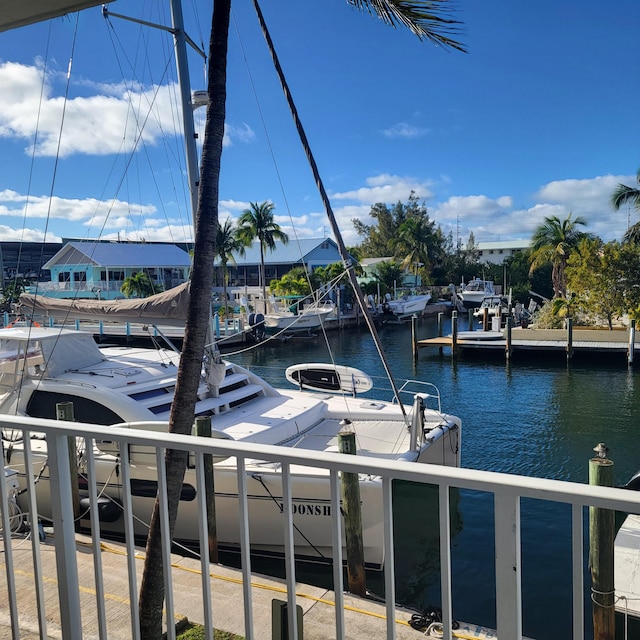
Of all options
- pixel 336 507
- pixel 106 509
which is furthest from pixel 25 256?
pixel 336 507

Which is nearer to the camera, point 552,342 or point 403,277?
point 552,342

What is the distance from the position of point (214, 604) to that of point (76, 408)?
201 inches

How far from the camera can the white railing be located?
1.52 metres

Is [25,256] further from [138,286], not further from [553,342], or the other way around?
[553,342]

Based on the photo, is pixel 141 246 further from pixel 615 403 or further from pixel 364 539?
pixel 364 539

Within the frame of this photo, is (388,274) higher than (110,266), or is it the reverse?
(110,266)

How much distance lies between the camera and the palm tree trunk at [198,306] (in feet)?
10.8

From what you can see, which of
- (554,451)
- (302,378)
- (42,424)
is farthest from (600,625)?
(554,451)

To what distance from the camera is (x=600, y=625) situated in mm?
5766

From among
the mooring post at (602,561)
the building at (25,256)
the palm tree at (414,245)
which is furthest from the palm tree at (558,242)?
the building at (25,256)

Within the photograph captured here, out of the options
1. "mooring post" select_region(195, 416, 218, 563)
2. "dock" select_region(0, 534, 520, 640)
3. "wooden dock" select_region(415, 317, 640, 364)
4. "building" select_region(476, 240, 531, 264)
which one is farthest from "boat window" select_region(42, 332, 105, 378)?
"building" select_region(476, 240, 531, 264)

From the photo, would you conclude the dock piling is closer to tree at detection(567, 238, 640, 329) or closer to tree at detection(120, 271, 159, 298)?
tree at detection(567, 238, 640, 329)

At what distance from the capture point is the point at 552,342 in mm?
26031

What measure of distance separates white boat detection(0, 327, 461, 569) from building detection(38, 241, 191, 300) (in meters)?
32.5
